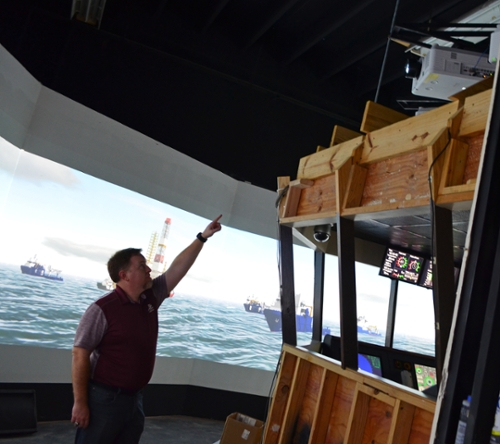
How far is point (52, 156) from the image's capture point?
4859 millimetres

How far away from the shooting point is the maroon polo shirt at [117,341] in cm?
273

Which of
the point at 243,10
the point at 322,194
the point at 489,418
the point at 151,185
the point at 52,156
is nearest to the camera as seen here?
the point at 489,418

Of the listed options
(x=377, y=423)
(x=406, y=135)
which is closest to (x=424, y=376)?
(x=377, y=423)

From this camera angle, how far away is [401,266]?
4.46 m

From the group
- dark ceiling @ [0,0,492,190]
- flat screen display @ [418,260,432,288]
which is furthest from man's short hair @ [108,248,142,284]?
dark ceiling @ [0,0,492,190]

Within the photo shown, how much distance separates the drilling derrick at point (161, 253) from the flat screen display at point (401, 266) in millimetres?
2718

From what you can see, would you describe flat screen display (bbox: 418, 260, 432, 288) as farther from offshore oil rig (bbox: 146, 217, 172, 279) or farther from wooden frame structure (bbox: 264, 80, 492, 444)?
offshore oil rig (bbox: 146, 217, 172, 279)

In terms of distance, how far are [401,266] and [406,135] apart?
2200mm

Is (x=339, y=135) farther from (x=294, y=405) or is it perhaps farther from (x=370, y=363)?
(x=370, y=363)

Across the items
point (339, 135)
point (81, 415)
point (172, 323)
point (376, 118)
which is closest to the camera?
point (81, 415)

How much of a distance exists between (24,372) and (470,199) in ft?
14.2

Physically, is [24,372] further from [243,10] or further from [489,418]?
[243,10]

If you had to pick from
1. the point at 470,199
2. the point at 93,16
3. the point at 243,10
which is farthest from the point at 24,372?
the point at 243,10

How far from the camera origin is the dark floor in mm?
4328
